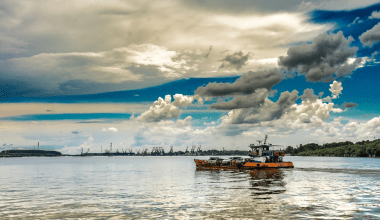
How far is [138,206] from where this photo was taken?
39.9m

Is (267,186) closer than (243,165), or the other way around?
(267,186)

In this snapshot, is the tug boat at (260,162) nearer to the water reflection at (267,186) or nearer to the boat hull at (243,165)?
the boat hull at (243,165)

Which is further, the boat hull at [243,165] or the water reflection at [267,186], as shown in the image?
the boat hull at [243,165]

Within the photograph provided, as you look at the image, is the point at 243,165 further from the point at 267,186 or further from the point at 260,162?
the point at 267,186

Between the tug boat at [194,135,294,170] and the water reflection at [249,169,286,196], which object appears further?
the tug boat at [194,135,294,170]

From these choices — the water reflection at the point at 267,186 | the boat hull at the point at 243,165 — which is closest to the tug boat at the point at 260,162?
the boat hull at the point at 243,165

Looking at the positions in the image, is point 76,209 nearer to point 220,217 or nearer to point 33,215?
point 33,215

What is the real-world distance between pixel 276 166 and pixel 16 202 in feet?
297

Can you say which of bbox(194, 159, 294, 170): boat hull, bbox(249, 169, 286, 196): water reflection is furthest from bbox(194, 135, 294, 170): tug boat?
bbox(249, 169, 286, 196): water reflection

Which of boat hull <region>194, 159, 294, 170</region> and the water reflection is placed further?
boat hull <region>194, 159, 294, 170</region>

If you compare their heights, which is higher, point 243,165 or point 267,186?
point 267,186

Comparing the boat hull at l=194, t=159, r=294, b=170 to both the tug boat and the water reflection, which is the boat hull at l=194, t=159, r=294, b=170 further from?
the water reflection

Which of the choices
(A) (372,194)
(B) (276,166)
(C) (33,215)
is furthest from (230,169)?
(C) (33,215)

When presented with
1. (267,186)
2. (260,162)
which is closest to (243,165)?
(260,162)
